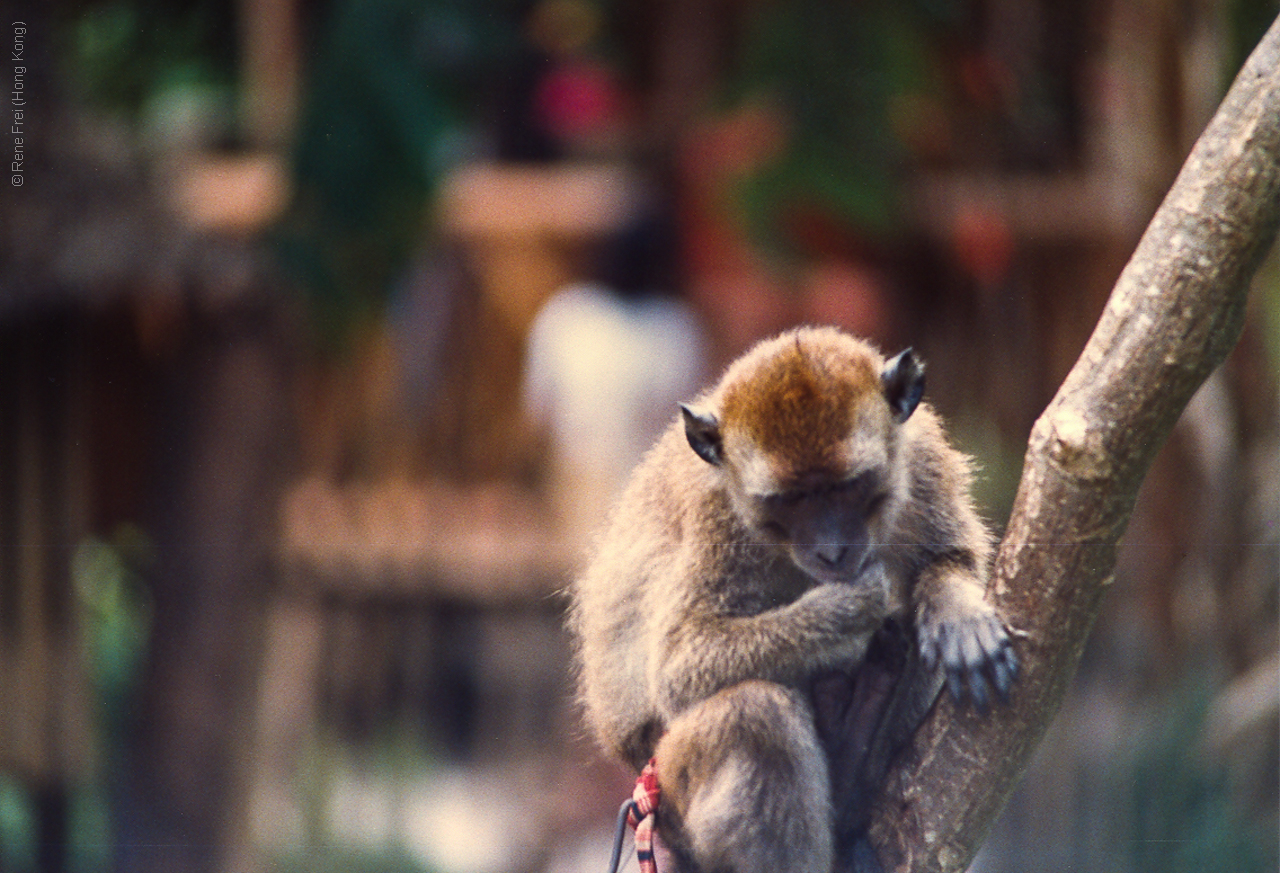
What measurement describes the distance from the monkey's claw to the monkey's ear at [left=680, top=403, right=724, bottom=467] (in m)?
0.43

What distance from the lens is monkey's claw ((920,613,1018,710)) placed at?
1691mm

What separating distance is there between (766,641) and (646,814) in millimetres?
313

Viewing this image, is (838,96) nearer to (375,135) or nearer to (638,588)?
(375,135)

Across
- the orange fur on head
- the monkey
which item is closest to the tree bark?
the monkey

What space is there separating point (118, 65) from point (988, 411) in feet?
12.9

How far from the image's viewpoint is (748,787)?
197 centimetres

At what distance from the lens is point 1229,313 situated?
1561 millimetres

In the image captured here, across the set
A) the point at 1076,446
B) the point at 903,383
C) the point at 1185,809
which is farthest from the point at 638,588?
the point at 1185,809

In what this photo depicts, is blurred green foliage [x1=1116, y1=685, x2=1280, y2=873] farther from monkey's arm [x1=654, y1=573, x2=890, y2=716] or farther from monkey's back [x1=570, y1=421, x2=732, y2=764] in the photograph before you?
monkey's back [x1=570, y1=421, x2=732, y2=764]

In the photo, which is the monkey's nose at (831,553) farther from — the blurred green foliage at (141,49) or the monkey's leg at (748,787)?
the blurred green foliage at (141,49)

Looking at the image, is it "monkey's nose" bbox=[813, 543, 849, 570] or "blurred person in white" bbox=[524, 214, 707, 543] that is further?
"blurred person in white" bbox=[524, 214, 707, 543]

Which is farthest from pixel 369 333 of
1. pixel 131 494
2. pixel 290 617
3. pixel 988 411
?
pixel 988 411

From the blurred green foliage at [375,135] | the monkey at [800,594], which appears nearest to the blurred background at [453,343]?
the blurred green foliage at [375,135]

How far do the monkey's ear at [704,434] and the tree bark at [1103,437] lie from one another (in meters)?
0.45
